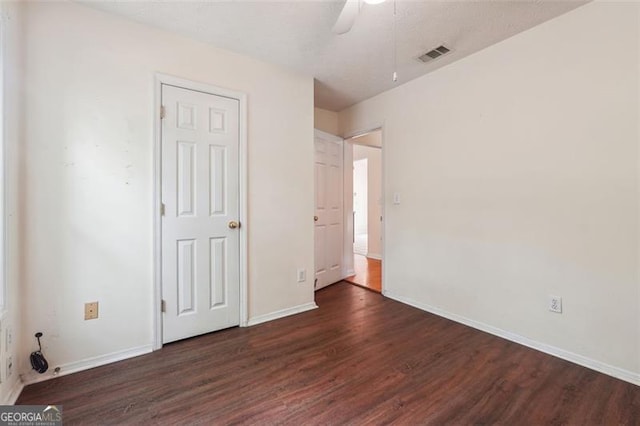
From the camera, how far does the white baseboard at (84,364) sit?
1.74m

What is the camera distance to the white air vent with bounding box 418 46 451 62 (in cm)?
242

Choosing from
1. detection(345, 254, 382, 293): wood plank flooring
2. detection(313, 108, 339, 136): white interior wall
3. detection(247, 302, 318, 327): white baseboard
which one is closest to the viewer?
detection(247, 302, 318, 327): white baseboard

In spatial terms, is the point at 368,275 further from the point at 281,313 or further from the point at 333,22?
the point at 333,22

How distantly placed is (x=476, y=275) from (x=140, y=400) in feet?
8.73

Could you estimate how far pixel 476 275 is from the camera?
2551mm

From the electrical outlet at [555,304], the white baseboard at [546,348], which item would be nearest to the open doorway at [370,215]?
the white baseboard at [546,348]

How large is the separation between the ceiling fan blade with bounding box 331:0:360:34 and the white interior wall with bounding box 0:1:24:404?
1803mm

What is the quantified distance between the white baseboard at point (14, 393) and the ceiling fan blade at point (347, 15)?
2742 mm

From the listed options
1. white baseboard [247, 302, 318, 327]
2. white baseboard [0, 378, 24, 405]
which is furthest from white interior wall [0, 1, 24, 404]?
white baseboard [247, 302, 318, 327]

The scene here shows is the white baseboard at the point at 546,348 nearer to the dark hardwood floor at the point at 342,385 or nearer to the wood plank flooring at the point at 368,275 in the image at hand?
the dark hardwood floor at the point at 342,385

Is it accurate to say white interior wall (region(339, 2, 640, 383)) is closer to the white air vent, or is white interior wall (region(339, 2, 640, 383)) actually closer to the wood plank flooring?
the white air vent

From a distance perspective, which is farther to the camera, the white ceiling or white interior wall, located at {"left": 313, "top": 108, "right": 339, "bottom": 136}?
white interior wall, located at {"left": 313, "top": 108, "right": 339, "bottom": 136}

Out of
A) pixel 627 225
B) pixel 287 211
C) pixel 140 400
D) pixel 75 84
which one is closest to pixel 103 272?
pixel 140 400

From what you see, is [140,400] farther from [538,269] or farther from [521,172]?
[521,172]
